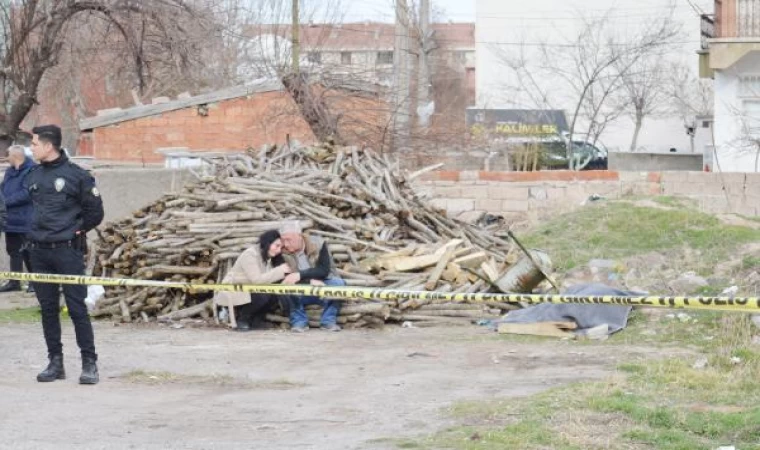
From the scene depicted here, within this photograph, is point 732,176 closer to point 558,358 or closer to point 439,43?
point 558,358

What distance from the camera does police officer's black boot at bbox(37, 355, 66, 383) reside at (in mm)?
9766

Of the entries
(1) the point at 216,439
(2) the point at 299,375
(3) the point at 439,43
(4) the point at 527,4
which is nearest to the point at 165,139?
(2) the point at 299,375

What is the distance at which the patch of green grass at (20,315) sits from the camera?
46.1 ft

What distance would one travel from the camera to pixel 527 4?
2532 inches

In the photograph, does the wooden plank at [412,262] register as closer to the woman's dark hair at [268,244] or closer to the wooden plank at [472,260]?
the wooden plank at [472,260]

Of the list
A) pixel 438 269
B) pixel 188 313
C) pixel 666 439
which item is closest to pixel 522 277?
pixel 438 269

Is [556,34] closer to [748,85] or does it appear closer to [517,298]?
[748,85]

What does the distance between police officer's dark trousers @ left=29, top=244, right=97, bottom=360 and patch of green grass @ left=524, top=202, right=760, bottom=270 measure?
819 centimetres

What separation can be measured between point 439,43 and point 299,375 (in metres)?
52.1

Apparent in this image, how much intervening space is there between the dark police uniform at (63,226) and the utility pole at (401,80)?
1710cm

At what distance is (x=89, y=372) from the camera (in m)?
9.63

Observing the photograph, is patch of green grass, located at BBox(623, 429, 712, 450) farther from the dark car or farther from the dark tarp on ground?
the dark car

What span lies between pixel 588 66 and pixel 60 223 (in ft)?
154

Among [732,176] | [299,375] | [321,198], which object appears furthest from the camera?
[732,176]
